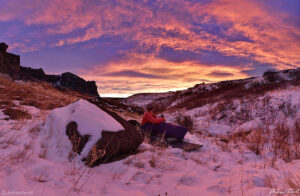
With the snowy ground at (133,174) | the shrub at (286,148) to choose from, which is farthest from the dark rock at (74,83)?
the snowy ground at (133,174)

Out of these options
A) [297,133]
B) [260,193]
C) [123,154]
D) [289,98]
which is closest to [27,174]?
[123,154]

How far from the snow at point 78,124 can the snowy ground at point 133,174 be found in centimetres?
17

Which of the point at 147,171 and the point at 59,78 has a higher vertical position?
the point at 59,78

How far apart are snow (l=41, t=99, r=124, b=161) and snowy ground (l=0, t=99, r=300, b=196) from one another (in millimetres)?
170

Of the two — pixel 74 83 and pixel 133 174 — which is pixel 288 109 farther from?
pixel 74 83

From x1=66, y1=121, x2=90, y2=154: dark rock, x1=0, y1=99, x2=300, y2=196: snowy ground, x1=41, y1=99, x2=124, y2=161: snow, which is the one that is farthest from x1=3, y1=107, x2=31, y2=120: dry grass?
x1=66, y1=121, x2=90, y2=154: dark rock

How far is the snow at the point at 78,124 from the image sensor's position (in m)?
3.17

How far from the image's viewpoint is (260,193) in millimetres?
2195

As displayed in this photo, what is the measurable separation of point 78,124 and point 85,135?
0.30 meters

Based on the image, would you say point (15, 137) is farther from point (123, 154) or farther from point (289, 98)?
point (289, 98)

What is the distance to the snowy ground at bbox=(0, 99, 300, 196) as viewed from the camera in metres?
2.14

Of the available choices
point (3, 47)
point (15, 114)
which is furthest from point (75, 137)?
point (3, 47)

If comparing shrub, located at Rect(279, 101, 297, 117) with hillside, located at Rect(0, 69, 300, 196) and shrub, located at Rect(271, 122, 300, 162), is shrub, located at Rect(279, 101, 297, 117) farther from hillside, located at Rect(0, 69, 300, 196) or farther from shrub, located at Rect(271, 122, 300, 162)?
hillside, located at Rect(0, 69, 300, 196)

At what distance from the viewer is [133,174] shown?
2.79 m
